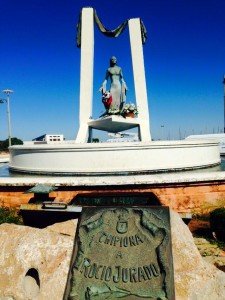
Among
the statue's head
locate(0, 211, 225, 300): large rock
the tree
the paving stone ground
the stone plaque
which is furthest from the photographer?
the tree

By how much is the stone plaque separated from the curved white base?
183 inches

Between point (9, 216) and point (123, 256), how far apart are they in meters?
3.75

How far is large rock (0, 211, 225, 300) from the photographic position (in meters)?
2.59

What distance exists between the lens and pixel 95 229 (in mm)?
2859

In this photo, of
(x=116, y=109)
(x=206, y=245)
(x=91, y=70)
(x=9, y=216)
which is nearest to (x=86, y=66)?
(x=91, y=70)

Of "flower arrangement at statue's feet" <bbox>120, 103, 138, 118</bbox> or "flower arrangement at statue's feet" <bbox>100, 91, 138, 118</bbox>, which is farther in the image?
"flower arrangement at statue's feet" <bbox>120, 103, 138, 118</bbox>

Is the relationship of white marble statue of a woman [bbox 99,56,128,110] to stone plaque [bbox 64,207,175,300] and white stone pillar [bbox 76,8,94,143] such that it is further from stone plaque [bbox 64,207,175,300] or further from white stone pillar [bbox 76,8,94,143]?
stone plaque [bbox 64,207,175,300]

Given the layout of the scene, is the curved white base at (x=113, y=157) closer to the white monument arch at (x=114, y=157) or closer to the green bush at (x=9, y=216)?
the white monument arch at (x=114, y=157)

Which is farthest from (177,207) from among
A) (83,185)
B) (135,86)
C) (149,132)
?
(135,86)

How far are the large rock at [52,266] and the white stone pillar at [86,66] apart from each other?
977 centimetres

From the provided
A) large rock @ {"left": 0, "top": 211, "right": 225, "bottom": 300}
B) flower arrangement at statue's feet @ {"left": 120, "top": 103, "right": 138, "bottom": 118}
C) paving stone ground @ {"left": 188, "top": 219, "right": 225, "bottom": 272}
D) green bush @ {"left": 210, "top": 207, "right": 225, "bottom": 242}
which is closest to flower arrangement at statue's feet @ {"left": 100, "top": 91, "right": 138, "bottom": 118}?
flower arrangement at statue's feet @ {"left": 120, "top": 103, "right": 138, "bottom": 118}

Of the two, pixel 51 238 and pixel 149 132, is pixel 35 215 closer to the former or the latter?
pixel 51 238

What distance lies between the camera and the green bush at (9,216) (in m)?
5.48

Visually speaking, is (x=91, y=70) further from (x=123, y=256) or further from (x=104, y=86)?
(x=123, y=256)
